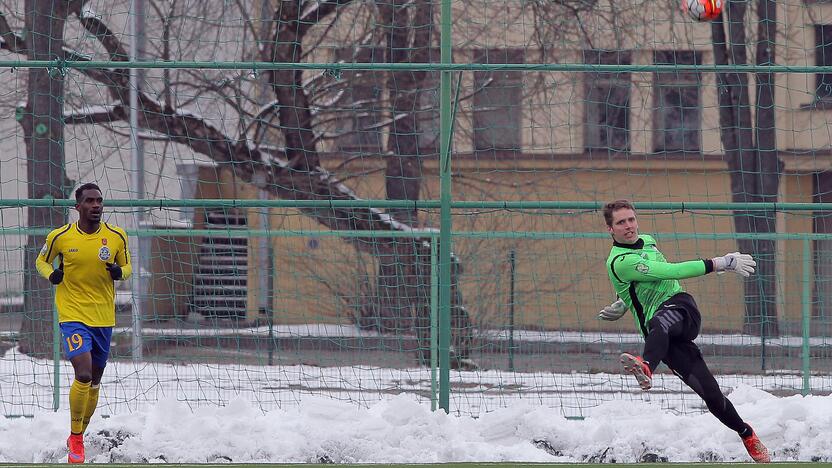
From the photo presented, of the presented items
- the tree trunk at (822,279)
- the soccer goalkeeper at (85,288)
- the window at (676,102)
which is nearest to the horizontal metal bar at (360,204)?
the soccer goalkeeper at (85,288)

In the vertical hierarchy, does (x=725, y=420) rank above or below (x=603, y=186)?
below

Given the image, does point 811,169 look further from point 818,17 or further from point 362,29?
point 362,29

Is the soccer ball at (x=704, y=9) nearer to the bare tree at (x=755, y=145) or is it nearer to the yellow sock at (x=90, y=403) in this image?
the bare tree at (x=755, y=145)

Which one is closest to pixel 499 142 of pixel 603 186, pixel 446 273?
pixel 603 186

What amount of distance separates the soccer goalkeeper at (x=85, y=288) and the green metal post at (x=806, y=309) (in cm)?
591

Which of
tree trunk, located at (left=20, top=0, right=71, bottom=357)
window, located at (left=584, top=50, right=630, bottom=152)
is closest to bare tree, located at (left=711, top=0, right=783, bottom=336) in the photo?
window, located at (left=584, top=50, right=630, bottom=152)

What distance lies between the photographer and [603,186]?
50.1 feet

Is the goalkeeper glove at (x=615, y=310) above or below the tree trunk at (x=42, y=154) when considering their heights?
below

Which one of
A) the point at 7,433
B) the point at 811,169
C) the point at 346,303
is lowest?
the point at 7,433

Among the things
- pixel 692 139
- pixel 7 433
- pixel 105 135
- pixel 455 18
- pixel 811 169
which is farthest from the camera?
pixel 692 139

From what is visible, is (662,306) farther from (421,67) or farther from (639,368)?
(421,67)

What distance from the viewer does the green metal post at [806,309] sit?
10133 millimetres

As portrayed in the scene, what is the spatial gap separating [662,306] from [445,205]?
6.59ft

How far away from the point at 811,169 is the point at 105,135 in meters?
8.71
